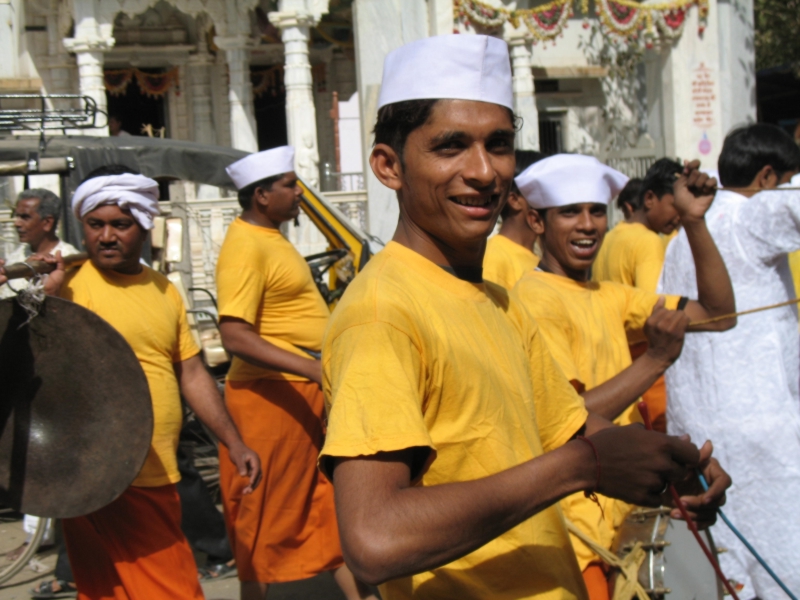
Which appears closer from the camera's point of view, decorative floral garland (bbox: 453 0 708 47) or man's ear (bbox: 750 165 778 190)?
man's ear (bbox: 750 165 778 190)

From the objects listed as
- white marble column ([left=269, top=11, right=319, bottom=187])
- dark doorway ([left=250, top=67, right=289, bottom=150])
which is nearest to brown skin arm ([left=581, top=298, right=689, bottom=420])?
→ white marble column ([left=269, top=11, right=319, bottom=187])

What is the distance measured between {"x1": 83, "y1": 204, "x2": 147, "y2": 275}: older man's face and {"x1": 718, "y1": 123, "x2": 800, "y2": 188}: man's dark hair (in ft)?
8.25

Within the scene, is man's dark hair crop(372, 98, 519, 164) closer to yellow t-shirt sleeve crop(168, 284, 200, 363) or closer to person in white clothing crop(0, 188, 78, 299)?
yellow t-shirt sleeve crop(168, 284, 200, 363)

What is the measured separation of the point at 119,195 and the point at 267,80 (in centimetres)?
1546

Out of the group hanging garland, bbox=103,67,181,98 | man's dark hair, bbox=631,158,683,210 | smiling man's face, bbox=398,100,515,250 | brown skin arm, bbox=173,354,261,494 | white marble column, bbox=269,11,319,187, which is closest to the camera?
smiling man's face, bbox=398,100,515,250

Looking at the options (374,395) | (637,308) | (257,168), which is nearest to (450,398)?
(374,395)

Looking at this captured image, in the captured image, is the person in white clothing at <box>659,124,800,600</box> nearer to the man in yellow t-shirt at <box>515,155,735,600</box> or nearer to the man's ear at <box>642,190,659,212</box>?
the man in yellow t-shirt at <box>515,155,735,600</box>

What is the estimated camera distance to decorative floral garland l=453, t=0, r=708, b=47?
47.4ft

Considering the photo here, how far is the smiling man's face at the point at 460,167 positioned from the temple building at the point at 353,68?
39.2 feet

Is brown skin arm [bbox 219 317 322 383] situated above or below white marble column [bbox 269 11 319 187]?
below

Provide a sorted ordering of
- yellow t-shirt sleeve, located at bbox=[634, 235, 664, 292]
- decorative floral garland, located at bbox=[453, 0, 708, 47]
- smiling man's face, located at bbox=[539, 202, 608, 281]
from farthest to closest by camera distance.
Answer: decorative floral garland, located at bbox=[453, 0, 708, 47]
yellow t-shirt sleeve, located at bbox=[634, 235, 664, 292]
smiling man's face, located at bbox=[539, 202, 608, 281]

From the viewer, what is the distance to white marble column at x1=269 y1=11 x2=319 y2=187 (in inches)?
548

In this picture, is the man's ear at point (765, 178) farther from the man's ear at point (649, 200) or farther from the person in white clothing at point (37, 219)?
the person in white clothing at point (37, 219)

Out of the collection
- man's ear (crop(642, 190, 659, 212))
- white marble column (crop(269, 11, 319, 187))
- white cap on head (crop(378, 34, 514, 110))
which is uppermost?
white marble column (crop(269, 11, 319, 187))
